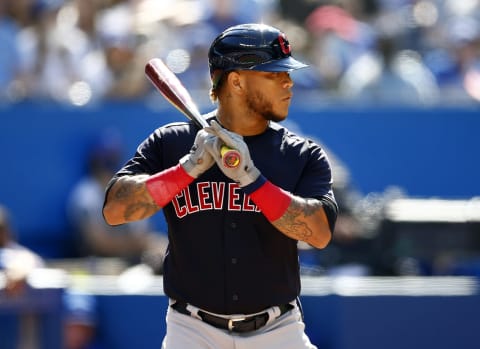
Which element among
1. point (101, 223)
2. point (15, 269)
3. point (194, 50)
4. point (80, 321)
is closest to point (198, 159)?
point (15, 269)

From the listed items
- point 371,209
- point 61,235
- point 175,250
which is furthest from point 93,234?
point 175,250

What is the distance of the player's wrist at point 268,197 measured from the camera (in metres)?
3.51

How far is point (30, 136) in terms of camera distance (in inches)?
335

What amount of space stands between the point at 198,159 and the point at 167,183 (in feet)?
0.47

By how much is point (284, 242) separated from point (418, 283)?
199 centimetres

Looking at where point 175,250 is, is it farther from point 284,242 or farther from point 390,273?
point 390,273

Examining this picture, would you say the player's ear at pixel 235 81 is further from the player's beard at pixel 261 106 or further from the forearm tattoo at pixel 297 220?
the forearm tattoo at pixel 297 220

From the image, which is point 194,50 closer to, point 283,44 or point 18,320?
point 18,320

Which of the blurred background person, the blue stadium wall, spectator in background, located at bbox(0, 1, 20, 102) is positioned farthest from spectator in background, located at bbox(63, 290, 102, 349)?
spectator in background, located at bbox(0, 1, 20, 102)

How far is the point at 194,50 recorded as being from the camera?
9.01m

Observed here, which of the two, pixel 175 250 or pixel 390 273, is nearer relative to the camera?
pixel 175 250

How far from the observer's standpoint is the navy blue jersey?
371cm

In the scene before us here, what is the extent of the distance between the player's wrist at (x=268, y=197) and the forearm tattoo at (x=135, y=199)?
34 centimetres

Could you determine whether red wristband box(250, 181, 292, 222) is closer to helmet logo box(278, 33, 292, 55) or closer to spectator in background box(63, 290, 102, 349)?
helmet logo box(278, 33, 292, 55)
